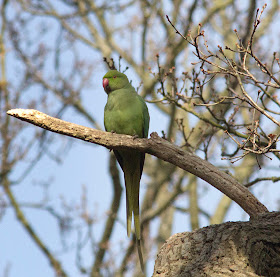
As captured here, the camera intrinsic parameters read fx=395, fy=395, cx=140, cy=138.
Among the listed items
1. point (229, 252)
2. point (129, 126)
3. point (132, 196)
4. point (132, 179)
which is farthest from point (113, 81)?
point (229, 252)

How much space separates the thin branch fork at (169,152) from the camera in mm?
3217

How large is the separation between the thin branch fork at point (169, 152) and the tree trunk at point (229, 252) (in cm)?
18

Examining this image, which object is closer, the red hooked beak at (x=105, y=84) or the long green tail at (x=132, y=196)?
the long green tail at (x=132, y=196)

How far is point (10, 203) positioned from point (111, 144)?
5467 millimetres

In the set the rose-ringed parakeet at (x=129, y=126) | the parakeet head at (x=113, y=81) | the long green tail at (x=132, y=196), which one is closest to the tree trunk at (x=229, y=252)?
the long green tail at (x=132, y=196)

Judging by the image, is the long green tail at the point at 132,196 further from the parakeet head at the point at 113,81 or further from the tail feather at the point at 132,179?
the parakeet head at the point at 113,81

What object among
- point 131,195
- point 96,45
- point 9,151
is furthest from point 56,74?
point 131,195

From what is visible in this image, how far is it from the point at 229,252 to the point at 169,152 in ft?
3.03

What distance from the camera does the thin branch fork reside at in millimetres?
3217

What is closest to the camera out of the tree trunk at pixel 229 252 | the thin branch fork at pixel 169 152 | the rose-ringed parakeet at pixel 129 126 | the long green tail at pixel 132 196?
the tree trunk at pixel 229 252

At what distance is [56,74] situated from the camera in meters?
8.75

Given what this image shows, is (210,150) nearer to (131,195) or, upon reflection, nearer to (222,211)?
(222,211)

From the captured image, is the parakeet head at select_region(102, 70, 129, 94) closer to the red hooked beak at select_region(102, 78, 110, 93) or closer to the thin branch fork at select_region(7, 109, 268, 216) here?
the red hooked beak at select_region(102, 78, 110, 93)

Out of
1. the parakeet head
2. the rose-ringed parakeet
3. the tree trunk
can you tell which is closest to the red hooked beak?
the parakeet head
